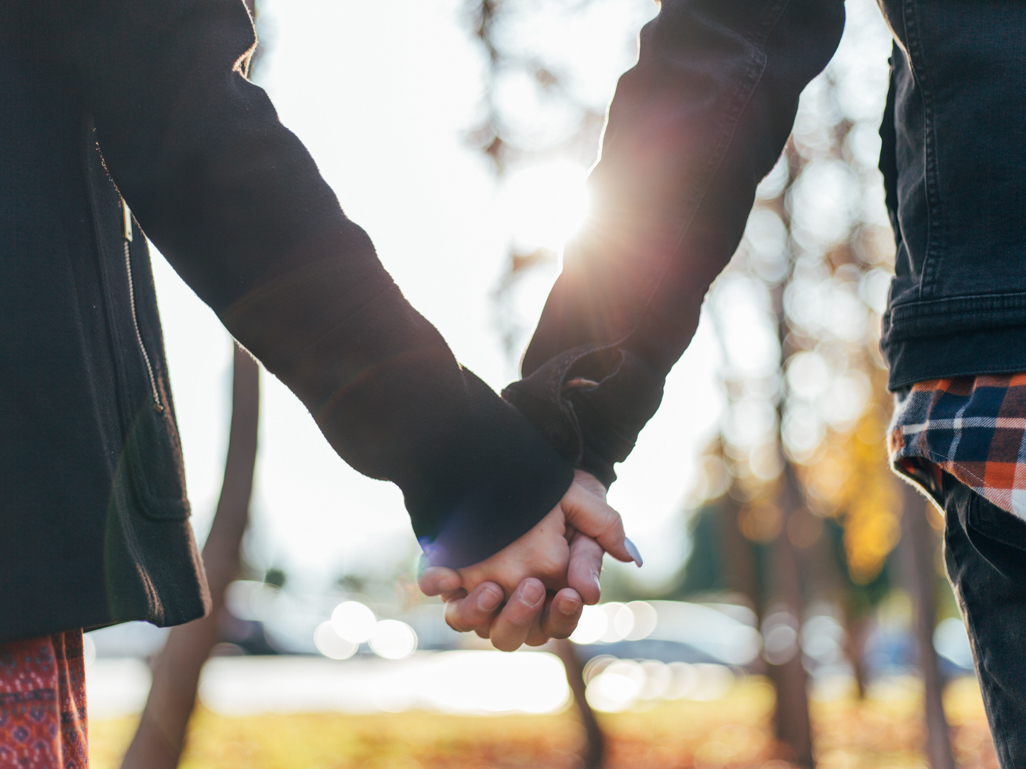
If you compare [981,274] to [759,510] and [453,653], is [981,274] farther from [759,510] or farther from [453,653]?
[453,653]

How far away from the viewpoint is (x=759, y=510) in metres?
16.2

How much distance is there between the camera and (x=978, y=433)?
1.26 metres

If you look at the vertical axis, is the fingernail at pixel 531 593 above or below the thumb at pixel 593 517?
below

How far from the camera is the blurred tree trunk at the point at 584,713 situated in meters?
8.55

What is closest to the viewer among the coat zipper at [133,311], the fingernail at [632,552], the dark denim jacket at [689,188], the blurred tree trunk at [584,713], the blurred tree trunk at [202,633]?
the coat zipper at [133,311]

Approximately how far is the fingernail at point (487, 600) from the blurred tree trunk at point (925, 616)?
18.7 ft

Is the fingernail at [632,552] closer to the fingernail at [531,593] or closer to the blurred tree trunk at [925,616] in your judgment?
the fingernail at [531,593]

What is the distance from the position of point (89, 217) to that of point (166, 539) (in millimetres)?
490

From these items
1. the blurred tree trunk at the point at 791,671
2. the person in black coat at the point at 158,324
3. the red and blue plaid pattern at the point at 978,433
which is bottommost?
the blurred tree trunk at the point at 791,671

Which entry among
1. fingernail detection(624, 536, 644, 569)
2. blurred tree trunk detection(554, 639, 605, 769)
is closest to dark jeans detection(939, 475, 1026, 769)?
fingernail detection(624, 536, 644, 569)

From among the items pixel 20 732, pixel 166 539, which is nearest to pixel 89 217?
pixel 166 539

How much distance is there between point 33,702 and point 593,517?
0.89 metres

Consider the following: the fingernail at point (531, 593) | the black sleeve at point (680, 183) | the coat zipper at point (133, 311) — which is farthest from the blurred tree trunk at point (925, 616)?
the coat zipper at point (133, 311)

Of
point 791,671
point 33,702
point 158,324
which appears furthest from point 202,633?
point 791,671
